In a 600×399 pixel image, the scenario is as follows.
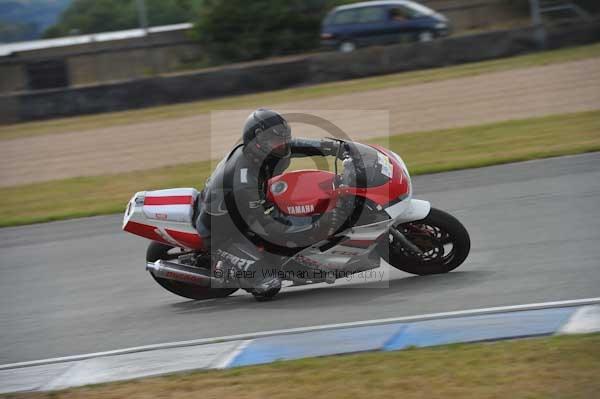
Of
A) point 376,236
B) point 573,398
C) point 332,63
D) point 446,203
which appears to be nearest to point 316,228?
point 376,236

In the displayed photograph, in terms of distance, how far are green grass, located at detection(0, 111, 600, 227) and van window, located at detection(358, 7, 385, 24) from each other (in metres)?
10.8

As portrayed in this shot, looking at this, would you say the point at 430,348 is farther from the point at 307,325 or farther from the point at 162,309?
the point at 162,309

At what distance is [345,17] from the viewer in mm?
24141

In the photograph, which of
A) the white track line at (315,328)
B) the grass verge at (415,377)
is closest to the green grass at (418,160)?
the white track line at (315,328)

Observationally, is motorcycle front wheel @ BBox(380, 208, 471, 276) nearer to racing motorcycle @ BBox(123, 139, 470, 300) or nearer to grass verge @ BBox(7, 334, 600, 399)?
racing motorcycle @ BBox(123, 139, 470, 300)

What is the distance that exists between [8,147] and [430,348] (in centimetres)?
1429

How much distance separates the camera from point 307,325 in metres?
5.82

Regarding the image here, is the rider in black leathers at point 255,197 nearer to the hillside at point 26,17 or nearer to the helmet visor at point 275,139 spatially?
the helmet visor at point 275,139

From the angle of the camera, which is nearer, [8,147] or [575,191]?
[575,191]

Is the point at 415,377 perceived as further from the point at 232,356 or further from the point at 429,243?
the point at 429,243

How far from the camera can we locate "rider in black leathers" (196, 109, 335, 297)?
→ 6.09 meters

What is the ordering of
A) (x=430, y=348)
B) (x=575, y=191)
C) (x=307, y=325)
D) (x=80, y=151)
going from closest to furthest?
(x=430, y=348)
(x=307, y=325)
(x=575, y=191)
(x=80, y=151)

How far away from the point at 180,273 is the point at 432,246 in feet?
6.29

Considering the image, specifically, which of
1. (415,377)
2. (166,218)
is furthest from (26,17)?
(415,377)
